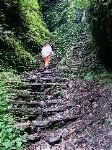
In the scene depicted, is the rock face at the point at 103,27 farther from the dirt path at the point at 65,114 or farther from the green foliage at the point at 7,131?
the green foliage at the point at 7,131

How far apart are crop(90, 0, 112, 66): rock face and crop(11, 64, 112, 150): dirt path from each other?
833mm

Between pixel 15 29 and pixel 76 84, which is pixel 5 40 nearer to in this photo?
pixel 15 29

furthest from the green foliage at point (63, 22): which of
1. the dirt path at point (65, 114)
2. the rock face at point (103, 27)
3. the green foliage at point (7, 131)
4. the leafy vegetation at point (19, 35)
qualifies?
the green foliage at point (7, 131)

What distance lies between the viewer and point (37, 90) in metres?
9.54

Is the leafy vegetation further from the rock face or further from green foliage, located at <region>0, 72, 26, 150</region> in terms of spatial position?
green foliage, located at <region>0, 72, 26, 150</region>

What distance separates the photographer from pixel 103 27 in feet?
29.4

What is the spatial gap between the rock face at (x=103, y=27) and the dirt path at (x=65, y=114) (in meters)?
0.83

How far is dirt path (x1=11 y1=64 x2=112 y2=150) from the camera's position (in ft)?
21.4

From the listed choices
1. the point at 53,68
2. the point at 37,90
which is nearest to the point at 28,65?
the point at 53,68

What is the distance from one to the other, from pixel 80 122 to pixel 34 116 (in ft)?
3.14

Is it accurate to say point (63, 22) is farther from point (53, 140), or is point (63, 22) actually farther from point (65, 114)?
point (53, 140)

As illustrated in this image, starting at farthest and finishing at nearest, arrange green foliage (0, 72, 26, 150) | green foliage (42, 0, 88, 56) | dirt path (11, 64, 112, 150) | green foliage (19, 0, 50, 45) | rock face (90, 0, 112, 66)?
green foliage (42, 0, 88, 56) → green foliage (19, 0, 50, 45) → rock face (90, 0, 112, 66) → dirt path (11, 64, 112, 150) → green foliage (0, 72, 26, 150)

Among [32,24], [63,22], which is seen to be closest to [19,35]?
[32,24]

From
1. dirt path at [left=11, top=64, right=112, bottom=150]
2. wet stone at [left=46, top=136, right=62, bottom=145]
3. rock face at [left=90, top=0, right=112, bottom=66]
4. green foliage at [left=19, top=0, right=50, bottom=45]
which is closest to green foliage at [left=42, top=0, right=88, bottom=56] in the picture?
green foliage at [left=19, top=0, right=50, bottom=45]
